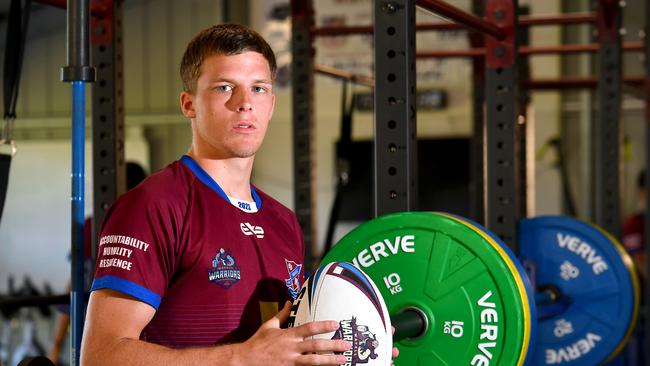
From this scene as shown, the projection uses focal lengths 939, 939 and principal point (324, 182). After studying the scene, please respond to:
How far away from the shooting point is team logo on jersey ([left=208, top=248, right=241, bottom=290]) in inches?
63.3

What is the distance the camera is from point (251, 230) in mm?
1713

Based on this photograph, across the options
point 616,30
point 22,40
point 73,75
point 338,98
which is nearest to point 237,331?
point 73,75

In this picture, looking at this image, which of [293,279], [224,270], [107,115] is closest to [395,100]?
[293,279]

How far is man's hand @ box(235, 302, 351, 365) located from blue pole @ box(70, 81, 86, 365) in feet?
1.74

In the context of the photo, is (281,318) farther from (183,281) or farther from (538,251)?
(538,251)

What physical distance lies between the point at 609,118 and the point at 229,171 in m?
3.05

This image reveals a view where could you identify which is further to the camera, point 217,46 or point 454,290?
point 454,290

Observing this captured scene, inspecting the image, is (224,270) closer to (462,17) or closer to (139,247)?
(139,247)

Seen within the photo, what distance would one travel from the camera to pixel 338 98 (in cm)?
946

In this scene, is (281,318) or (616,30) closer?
(281,318)

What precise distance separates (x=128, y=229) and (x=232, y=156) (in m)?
0.26

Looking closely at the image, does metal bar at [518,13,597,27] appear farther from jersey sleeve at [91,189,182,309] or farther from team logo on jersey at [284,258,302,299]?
jersey sleeve at [91,189,182,309]

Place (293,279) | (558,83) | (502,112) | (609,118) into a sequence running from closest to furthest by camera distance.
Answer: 1. (293,279)
2. (502,112)
3. (609,118)
4. (558,83)

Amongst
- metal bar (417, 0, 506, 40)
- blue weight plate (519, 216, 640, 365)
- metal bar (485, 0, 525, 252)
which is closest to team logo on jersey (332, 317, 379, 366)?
metal bar (417, 0, 506, 40)
